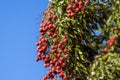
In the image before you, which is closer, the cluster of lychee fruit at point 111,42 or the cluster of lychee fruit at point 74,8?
the cluster of lychee fruit at point 111,42

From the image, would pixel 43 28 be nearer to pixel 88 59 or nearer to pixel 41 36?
pixel 41 36

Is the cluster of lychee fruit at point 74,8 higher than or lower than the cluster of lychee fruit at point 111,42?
higher

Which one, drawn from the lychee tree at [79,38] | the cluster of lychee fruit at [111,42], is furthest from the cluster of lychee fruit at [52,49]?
the cluster of lychee fruit at [111,42]

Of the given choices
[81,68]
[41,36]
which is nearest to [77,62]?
[81,68]

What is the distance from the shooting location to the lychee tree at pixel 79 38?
23.3 ft

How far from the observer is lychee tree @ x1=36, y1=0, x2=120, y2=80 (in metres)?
7.09

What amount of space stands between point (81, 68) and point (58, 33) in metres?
0.50

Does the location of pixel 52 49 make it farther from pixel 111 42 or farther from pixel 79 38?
pixel 111 42

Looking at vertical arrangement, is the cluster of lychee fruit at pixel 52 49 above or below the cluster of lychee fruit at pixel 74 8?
below

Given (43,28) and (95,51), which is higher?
(43,28)

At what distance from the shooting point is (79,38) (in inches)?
291

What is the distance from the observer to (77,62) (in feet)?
23.7

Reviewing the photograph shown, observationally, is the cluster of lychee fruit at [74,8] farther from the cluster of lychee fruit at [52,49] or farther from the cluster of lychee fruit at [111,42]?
the cluster of lychee fruit at [111,42]

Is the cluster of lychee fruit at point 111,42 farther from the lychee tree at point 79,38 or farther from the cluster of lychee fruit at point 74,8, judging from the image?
the cluster of lychee fruit at point 74,8
